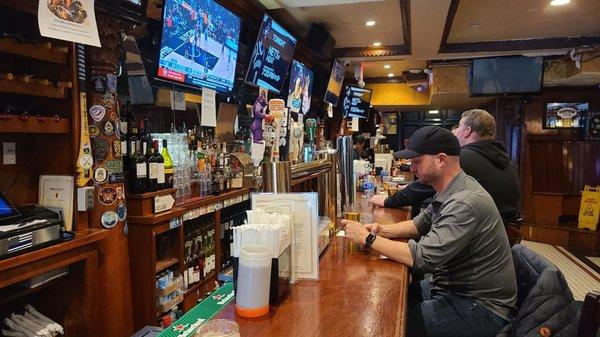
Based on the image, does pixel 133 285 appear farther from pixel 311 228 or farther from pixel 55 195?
pixel 311 228

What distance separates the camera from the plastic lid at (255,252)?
4.22 feet

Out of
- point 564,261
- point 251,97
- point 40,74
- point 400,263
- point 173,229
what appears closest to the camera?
point 400,263

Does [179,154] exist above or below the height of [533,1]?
below

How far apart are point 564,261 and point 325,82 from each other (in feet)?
14.2

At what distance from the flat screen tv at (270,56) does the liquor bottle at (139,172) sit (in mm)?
1405

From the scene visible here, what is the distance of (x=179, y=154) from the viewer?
280 cm

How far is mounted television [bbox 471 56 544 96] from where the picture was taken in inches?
241

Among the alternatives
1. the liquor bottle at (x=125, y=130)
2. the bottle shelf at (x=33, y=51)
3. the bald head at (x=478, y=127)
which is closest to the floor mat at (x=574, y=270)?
the bald head at (x=478, y=127)

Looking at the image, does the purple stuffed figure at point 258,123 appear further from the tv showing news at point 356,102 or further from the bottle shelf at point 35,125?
the tv showing news at point 356,102

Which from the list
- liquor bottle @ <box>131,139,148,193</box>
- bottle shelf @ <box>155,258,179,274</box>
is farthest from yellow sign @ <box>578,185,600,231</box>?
liquor bottle @ <box>131,139,148,193</box>

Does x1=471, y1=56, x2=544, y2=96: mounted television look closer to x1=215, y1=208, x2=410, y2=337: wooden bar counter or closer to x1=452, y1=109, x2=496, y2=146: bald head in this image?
x1=452, y1=109, x2=496, y2=146: bald head

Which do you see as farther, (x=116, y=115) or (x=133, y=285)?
(x=133, y=285)

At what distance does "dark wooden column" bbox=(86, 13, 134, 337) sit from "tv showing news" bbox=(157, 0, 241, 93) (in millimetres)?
337

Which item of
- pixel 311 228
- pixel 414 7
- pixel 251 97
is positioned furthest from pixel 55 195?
pixel 414 7
